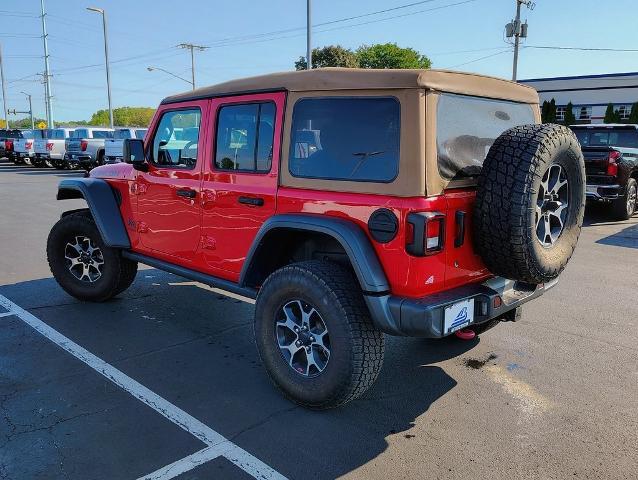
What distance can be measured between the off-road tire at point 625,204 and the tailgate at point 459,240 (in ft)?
28.0

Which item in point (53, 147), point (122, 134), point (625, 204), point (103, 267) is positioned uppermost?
point (122, 134)

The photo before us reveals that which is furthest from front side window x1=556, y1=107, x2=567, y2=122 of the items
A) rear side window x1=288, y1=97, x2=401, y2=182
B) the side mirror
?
rear side window x1=288, y1=97, x2=401, y2=182

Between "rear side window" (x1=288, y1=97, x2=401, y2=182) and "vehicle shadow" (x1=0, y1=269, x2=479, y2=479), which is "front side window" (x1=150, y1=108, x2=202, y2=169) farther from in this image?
"vehicle shadow" (x1=0, y1=269, x2=479, y2=479)

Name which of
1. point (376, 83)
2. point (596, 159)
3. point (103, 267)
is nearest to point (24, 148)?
point (103, 267)

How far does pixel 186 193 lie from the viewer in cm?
412

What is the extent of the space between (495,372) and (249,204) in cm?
214

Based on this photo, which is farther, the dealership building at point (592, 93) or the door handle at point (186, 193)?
the dealership building at point (592, 93)

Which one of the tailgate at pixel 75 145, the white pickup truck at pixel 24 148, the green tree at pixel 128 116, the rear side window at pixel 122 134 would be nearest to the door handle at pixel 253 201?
the rear side window at pixel 122 134

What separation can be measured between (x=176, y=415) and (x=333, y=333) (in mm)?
1091

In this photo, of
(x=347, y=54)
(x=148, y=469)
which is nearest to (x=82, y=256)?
(x=148, y=469)

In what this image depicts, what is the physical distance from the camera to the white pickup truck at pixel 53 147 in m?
24.3

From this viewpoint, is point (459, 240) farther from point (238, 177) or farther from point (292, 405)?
point (238, 177)

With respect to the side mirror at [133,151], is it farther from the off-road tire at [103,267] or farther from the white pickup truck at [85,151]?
the white pickup truck at [85,151]

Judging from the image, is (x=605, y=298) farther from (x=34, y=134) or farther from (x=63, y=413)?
(x=34, y=134)
